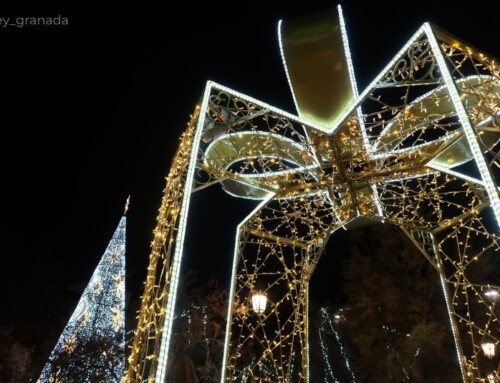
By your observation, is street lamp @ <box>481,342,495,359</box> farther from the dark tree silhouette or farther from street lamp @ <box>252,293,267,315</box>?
street lamp @ <box>252,293,267,315</box>

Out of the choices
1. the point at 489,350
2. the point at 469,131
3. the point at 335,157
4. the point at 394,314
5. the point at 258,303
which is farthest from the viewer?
the point at 394,314

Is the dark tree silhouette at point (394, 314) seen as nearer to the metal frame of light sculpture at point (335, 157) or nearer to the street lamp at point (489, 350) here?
the street lamp at point (489, 350)

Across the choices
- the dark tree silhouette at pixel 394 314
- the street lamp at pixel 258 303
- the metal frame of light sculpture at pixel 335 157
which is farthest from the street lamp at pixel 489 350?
the street lamp at pixel 258 303

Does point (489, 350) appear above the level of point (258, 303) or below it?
below

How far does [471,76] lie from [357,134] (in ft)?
4.62

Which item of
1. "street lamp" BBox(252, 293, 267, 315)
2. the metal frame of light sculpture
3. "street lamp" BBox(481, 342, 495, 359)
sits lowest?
"street lamp" BBox(481, 342, 495, 359)

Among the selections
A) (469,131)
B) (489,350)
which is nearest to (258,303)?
(489,350)

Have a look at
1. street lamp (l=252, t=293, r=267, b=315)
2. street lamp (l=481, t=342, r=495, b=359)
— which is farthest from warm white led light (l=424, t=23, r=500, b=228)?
street lamp (l=481, t=342, r=495, b=359)

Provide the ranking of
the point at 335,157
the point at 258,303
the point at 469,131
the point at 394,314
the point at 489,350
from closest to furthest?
the point at 469,131
the point at 335,157
the point at 258,303
the point at 489,350
the point at 394,314

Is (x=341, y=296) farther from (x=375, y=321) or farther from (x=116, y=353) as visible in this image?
(x=116, y=353)

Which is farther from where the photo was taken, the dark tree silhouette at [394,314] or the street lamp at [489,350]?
the dark tree silhouette at [394,314]

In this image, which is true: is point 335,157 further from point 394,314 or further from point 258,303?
point 394,314

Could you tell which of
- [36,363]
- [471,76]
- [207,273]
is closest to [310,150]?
[471,76]

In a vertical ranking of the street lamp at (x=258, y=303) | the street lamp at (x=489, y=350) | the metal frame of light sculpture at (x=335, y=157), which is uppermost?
the metal frame of light sculpture at (x=335, y=157)
